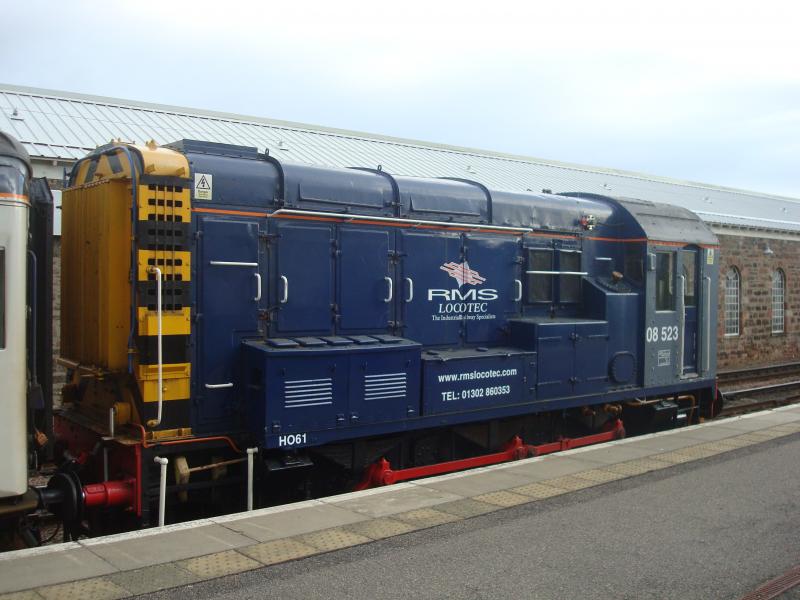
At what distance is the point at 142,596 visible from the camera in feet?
14.9

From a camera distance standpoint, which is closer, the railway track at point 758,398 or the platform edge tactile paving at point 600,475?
the platform edge tactile paving at point 600,475

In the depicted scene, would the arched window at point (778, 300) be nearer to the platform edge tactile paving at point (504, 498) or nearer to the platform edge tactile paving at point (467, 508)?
the platform edge tactile paving at point (504, 498)

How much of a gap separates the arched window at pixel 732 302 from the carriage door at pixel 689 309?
14230 millimetres

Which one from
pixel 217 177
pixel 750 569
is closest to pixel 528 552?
pixel 750 569

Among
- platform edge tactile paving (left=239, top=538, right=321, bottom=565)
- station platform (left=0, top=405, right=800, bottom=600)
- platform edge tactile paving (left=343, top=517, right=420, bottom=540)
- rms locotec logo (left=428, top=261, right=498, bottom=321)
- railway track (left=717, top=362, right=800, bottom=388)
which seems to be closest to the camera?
station platform (left=0, top=405, right=800, bottom=600)

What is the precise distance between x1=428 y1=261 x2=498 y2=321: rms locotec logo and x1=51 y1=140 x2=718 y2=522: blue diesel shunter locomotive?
0.07 ft

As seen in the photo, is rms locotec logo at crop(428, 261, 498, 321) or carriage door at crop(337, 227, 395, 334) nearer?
carriage door at crop(337, 227, 395, 334)

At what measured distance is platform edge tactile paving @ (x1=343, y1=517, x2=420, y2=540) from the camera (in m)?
5.83

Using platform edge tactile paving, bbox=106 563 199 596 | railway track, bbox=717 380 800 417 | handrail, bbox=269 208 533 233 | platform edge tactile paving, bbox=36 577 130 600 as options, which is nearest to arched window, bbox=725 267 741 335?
railway track, bbox=717 380 800 417

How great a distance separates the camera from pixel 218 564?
5090 millimetres

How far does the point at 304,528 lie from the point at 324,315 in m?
2.36

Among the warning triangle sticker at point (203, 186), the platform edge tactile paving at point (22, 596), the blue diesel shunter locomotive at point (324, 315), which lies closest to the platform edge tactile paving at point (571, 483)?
the blue diesel shunter locomotive at point (324, 315)

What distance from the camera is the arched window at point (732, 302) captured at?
2431 centimetres

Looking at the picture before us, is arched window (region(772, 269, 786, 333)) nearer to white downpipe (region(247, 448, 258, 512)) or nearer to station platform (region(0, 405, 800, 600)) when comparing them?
station platform (region(0, 405, 800, 600))
